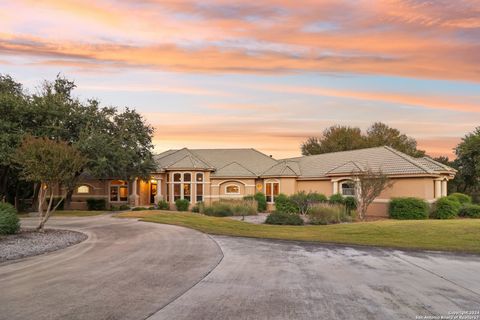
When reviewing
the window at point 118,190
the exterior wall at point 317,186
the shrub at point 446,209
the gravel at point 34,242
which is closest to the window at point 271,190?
the exterior wall at point 317,186

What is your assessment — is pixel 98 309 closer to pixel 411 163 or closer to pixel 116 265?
pixel 116 265

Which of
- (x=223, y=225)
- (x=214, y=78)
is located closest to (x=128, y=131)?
(x=214, y=78)

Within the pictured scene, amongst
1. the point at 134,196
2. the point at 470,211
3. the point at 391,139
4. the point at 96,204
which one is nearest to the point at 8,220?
the point at 96,204

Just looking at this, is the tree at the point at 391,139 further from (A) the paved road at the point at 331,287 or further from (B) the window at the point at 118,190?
(A) the paved road at the point at 331,287

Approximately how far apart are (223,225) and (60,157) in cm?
853

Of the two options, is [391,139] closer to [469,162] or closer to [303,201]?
[469,162]

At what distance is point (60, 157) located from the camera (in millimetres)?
17844

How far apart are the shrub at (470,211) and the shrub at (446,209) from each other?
4.08 feet

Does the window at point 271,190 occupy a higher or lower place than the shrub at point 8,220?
higher

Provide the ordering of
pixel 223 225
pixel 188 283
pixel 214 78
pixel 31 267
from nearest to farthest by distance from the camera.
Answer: pixel 188 283 < pixel 31 267 < pixel 223 225 < pixel 214 78

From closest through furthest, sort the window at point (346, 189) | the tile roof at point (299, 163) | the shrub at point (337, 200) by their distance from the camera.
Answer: the shrub at point (337, 200)
the tile roof at point (299, 163)
the window at point (346, 189)

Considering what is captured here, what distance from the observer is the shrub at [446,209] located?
27.5 meters

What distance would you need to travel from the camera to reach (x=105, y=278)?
9.37 m

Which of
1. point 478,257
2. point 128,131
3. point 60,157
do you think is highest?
point 128,131
